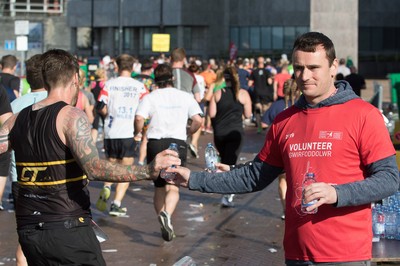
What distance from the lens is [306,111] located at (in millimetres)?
4816

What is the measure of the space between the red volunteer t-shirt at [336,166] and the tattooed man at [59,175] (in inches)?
34.8

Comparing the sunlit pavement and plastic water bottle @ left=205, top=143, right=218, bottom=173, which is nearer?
plastic water bottle @ left=205, top=143, right=218, bottom=173

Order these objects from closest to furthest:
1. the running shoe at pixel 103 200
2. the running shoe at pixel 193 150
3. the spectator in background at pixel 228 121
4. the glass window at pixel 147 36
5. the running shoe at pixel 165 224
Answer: the running shoe at pixel 165 224
the running shoe at pixel 103 200
the spectator in background at pixel 228 121
the running shoe at pixel 193 150
the glass window at pixel 147 36

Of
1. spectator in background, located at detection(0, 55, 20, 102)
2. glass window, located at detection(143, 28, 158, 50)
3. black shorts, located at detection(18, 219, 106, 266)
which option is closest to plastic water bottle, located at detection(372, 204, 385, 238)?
black shorts, located at detection(18, 219, 106, 266)

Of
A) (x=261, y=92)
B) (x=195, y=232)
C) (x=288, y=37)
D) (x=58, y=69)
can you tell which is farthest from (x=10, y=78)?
(x=288, y=37)

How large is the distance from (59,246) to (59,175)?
40 centimetres

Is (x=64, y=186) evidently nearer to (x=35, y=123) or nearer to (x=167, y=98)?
(x=35, y=123)

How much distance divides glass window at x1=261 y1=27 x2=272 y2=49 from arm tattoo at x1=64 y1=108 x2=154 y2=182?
230 ft

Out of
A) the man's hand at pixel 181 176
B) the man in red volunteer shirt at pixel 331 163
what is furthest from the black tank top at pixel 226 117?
the man in red volunteer shirt at pixel 331 163

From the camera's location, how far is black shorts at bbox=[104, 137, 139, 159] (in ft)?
40.3

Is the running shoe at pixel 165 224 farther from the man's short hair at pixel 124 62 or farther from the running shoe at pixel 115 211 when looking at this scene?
the man's short hair at pixel 124 62

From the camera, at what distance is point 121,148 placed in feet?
40.4

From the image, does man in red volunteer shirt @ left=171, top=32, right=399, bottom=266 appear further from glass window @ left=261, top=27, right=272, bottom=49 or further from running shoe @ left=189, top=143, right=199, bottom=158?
glass window @ left=261, top=27, right=272, bottom=49

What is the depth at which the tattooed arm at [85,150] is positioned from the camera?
5332 mm
